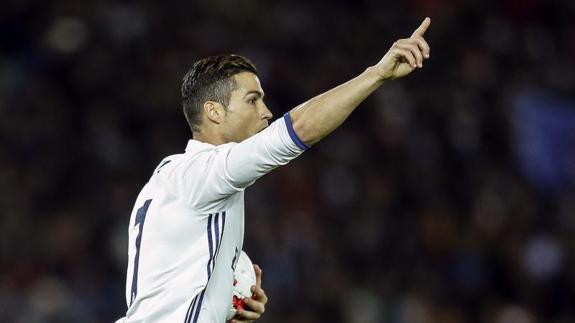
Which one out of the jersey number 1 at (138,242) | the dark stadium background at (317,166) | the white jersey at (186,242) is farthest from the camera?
the dark stadium background at (317,166)

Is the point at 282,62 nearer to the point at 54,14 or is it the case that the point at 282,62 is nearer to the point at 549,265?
the point at 54,14

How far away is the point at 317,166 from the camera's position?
363 inches

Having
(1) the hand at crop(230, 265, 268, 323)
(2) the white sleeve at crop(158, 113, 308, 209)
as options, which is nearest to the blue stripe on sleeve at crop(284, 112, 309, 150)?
(2) the white sleeve at crop(158, 113, 308, 209)

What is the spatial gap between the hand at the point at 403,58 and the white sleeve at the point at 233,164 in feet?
1.05

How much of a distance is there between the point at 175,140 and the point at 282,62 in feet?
4.99

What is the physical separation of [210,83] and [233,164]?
23.7 inches

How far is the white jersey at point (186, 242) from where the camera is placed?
361 cm

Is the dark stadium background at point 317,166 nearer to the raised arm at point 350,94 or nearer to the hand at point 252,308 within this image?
the hand at point 252,308

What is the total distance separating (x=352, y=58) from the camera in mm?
10398

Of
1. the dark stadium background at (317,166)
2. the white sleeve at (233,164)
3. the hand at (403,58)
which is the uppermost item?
the dark stadium background at (317,166)

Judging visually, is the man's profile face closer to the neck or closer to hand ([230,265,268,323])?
the neck

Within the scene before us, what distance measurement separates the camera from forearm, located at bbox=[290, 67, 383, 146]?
3311mm

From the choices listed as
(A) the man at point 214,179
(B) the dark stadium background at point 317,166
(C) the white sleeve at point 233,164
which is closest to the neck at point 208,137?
(A) the man at point 214,179

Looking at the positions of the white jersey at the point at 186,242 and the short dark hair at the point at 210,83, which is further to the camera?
the short dark hair at the point at 210,83
